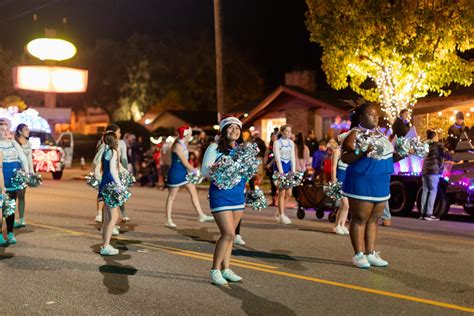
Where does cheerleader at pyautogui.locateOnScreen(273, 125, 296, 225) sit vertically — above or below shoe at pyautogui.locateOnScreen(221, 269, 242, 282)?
above

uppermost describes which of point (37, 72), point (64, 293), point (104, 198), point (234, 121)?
point (37, 72)

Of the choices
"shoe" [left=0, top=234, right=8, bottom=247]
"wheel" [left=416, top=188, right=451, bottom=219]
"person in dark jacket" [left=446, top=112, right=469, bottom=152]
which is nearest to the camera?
"shoe" [left=0, top=234, right=8, bottom=247]

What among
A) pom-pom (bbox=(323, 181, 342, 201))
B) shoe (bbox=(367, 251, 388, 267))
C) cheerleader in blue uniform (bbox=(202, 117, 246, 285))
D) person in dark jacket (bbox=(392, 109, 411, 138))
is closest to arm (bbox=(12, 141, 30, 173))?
cheerleader in blue uniform (bbox=(202, 117, 246, 285))

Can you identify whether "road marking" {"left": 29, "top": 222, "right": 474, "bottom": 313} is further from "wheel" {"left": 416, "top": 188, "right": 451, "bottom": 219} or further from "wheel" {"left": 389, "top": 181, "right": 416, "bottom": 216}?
"wheel" {"left": 389, "top": 181, "right": 416, "bottom": 216}

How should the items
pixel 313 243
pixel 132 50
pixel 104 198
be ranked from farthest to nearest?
pixel 132 50 < pixel 313 243 < pixel 104 198

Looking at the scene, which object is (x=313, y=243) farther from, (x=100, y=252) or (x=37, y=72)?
(x=37, y=72)

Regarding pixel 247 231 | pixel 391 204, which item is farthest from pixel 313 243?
pixel 391 204

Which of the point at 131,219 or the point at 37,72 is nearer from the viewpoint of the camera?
the point at 131,219

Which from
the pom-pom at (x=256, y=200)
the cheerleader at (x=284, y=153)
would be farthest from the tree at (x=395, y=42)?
the pom-pom at (x=256, y=200)

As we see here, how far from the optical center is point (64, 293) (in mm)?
6844

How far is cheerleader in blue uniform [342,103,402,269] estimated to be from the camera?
7578 mm

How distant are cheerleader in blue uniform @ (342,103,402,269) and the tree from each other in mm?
10541

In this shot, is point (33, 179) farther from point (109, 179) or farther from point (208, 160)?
point (208, 160)

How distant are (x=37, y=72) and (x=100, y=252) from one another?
40794 millimetres
